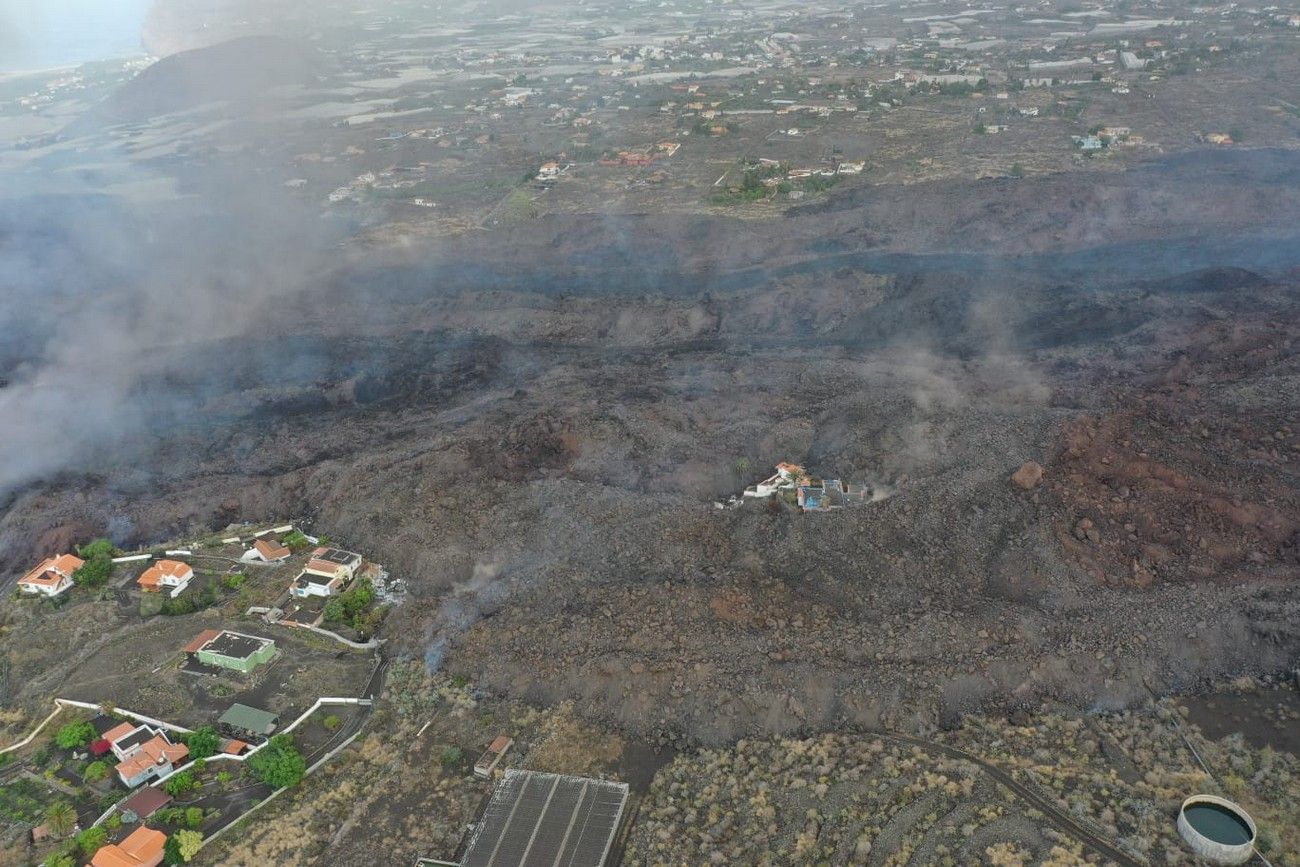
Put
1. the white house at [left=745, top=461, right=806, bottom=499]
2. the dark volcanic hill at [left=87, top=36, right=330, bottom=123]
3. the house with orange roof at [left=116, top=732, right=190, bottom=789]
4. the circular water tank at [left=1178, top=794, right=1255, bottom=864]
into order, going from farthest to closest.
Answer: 1. the dark volcanic hill at [left=87, top=36, right=330, bottom=123]
2. the white house at [left=745, top=461, right=806, bottom=499]
3. the house with orange roof at [left=116, top=732, right=190, bottom=789]
4. the circular water tank at [left=1178, top=794, right=1255, bottom=864]

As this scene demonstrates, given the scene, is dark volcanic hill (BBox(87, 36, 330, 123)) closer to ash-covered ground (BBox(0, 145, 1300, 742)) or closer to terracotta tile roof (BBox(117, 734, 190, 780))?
ash-covered ground (BBox(0, 145, 1300, 742))

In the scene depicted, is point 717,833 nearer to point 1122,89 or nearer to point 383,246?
point 383,246

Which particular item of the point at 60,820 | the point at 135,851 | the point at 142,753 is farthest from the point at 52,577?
the point at 135,851

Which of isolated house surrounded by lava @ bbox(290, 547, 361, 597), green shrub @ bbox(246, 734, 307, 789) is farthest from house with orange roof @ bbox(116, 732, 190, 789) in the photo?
isolated house surrounded by lava @ bbox(290, 547, 361, 597)

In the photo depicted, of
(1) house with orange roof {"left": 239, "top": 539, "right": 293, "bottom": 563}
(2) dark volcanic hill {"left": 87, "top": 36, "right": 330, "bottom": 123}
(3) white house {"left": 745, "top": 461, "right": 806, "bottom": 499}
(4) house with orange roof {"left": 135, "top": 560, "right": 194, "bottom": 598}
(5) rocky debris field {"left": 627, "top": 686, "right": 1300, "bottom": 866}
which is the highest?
(2) dark volcanic hill {"left": 87, "top": 36, "right": 330, "bottom": 123}

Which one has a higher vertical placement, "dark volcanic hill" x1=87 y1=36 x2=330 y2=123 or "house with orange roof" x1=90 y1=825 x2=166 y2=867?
"dark volcanic hill" x1=87 y1=36 x2=330 y2=123

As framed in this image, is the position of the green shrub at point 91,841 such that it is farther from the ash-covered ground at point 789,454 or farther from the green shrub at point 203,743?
the ash-covered ground at point 789,454
